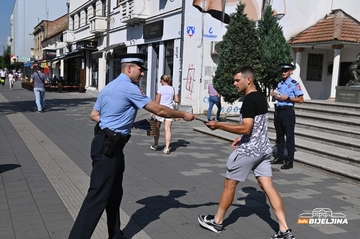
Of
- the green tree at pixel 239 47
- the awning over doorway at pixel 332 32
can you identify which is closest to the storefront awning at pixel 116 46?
the awning over doorway at pixel 332 32

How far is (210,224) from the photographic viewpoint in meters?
4.35

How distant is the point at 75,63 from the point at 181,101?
2366 centimetres

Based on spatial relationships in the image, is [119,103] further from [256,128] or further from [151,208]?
[151,208]

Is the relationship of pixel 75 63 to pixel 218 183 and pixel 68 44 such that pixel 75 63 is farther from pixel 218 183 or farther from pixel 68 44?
pixel 218 183

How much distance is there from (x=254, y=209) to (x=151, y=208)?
1.39 meters

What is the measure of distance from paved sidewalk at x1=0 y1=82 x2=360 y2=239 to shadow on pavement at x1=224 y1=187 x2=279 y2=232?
1 cm

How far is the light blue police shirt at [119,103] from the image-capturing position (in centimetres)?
357

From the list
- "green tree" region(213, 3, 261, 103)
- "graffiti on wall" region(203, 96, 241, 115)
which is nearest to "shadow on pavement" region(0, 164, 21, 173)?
"green tree" region(213, 3, 261, 103)

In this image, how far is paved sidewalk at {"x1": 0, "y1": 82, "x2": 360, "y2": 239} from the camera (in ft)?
14.4

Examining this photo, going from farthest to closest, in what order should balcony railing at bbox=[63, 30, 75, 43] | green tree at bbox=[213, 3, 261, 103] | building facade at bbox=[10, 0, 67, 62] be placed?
building facade at bbox=[10, 0, 67, 62]
balcony railing at bbox=[63, 30, 75, 43]
green tree at bbox=[213, 3, 261, 103]

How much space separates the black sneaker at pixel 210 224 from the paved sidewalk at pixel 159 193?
74 millimetres

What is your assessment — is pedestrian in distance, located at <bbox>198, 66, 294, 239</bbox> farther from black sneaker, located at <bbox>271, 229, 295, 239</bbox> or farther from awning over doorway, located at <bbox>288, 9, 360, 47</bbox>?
awning over doorway, located at <bbox>288, 9, 360, 47</bbox>

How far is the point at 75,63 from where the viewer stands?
37.2 metres

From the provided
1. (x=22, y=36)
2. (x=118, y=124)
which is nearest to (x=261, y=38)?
(x=118, y=124)
